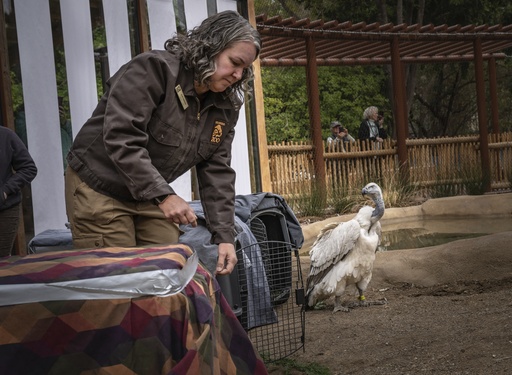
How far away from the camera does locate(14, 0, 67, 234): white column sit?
6254 mm

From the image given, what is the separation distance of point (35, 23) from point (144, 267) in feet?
16.1

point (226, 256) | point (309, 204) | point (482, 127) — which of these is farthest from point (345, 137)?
point (226, 256)

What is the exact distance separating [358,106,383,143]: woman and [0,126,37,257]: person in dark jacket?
10526mm

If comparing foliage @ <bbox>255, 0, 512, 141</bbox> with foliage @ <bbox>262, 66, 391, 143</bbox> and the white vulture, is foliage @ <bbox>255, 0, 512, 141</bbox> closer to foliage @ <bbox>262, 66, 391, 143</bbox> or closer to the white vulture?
foliage @ <bbox>262, 66, 391, 143</bbox>

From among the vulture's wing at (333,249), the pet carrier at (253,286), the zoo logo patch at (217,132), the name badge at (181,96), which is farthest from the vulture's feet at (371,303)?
the name badge at (181,96)

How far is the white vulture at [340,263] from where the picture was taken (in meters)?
6.60

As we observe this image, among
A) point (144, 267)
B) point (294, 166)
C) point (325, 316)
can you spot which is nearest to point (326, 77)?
point (294, 166)

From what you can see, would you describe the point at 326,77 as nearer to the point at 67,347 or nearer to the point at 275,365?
the point at 275,365

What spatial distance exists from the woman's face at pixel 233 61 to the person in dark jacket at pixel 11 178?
115 inches

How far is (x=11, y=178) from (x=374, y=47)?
40.5 ft

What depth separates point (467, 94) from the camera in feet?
98.3

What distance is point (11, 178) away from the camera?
17.9 ft

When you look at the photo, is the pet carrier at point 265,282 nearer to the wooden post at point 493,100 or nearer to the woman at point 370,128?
the woman at point 370,128

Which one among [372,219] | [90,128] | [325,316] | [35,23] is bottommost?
[325,316]
